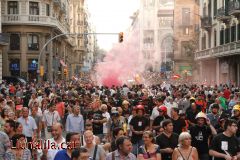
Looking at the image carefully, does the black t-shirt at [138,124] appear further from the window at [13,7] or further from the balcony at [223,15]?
the window at [13,7]

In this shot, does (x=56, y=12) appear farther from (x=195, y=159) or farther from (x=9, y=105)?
(x=195, y=159)

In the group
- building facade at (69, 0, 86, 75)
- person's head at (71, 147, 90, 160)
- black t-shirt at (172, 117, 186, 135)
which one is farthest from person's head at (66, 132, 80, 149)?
building facade at (69, 0, 86, 75)

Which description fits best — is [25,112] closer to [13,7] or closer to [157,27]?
[13,7]

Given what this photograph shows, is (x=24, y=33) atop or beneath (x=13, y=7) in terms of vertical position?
beneath

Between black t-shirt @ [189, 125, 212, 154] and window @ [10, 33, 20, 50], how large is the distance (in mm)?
44009

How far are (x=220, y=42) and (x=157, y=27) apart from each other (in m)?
71.5

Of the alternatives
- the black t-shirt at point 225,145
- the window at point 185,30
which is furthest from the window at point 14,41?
the black t-shirt at point 225,145

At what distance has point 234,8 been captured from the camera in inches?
1551

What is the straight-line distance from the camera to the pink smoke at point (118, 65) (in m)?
47.8

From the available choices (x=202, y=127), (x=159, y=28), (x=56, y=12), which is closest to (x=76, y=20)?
(x=159, y=28)

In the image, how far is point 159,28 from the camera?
11681 centimetres

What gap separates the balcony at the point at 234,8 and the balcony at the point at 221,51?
7.62ft

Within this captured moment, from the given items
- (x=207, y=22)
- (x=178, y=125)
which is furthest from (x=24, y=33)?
(x=178, y=125)

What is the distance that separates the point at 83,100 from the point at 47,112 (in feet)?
12.9
